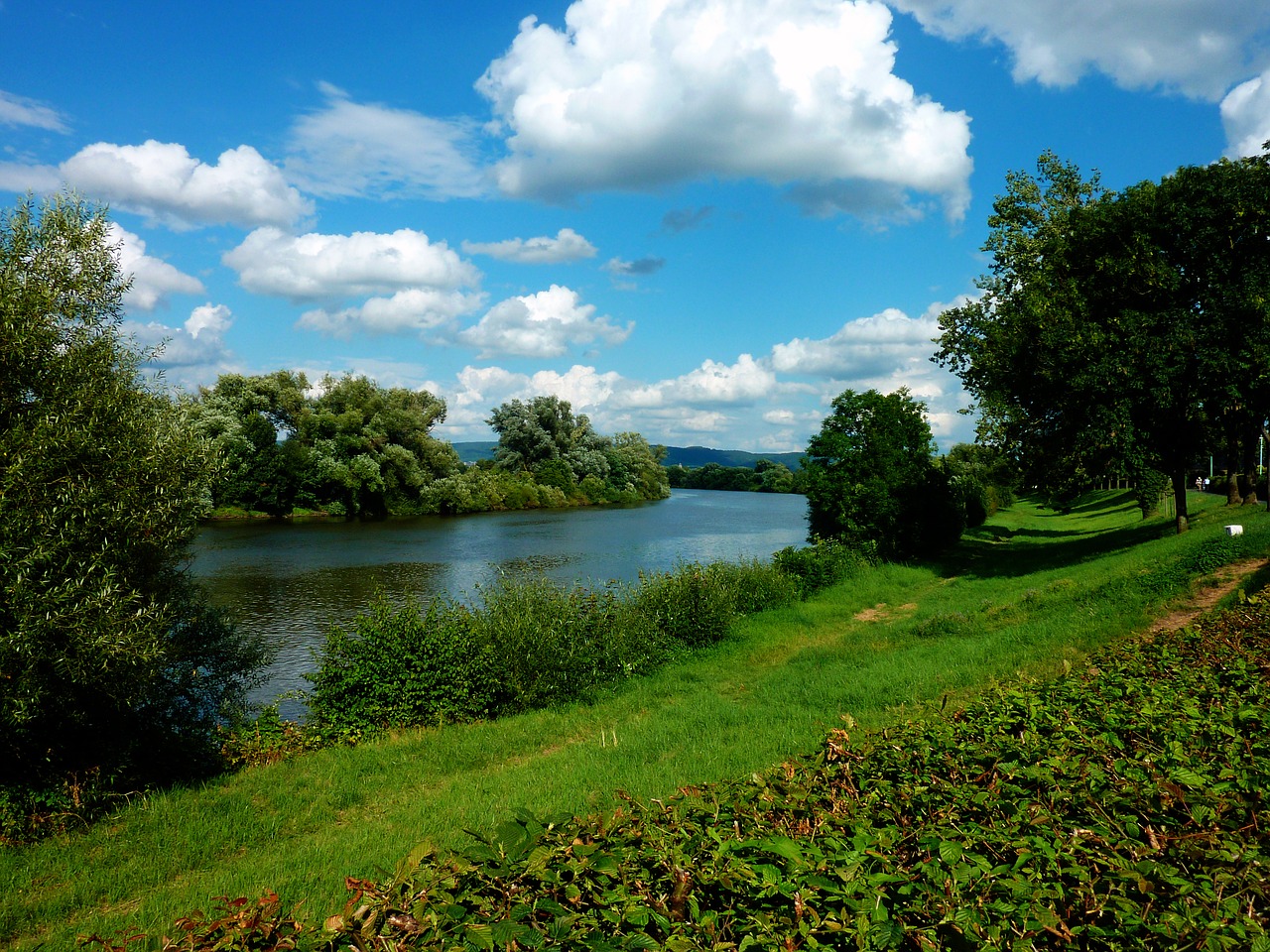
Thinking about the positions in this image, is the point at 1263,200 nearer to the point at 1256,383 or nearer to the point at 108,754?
the point at 1256,383

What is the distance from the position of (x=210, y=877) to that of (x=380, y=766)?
3.63 meters

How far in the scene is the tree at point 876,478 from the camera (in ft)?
97.3

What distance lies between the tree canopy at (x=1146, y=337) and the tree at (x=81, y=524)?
22262mm

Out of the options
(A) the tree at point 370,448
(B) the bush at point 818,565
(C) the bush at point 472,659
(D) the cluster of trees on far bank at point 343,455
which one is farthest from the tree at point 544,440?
(C) the bush at point 472,659

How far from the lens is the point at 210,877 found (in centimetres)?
682

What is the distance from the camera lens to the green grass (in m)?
6.67

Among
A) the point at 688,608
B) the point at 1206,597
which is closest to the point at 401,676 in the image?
the point at 688,608

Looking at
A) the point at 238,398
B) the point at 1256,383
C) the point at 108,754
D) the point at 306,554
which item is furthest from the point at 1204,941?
the point at 238,398

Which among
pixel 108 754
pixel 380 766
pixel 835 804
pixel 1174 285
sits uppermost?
pixel 1174 285

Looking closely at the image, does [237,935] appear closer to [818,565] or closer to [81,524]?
[81,524]

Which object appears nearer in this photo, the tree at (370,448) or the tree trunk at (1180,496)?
the tree trunk at (1180,496)

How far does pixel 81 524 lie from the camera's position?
837 cm

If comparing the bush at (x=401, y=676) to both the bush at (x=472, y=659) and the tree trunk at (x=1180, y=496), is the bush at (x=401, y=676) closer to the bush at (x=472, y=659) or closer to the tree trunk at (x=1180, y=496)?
the bush at (x=472, y=659)

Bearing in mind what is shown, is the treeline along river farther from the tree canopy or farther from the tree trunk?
the tree trunk
